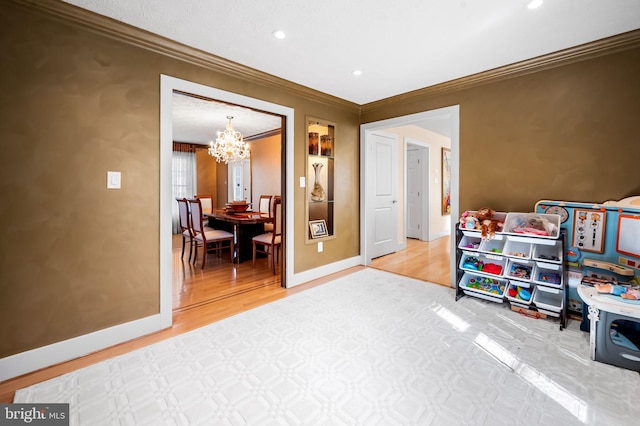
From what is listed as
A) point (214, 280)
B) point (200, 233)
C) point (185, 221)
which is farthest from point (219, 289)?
point (185, 221)

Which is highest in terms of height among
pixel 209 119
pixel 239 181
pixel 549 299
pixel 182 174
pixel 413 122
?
pixel 209 119

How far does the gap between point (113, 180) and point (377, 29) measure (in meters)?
2.43

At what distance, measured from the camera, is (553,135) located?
2752mm

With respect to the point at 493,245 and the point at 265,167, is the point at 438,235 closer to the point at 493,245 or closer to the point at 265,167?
the point at 493,245

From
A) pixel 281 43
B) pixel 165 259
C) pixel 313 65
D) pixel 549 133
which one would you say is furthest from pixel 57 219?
pixel 549 133

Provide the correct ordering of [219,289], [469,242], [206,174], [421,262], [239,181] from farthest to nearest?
[206,174]
[239,181]
[421,262]
[219,289]
[469,242]

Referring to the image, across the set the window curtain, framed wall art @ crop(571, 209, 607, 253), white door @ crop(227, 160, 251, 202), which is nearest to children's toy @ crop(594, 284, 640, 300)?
framed wall art @ crop(571, 209, 607, 253)

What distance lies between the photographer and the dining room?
3.78 m

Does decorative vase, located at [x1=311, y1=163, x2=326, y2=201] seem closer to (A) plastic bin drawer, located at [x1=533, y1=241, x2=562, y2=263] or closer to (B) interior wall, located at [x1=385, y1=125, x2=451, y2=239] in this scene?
(A) plastic bin drawer, located at [x1=533, y1=241, x2=562, y2=263]

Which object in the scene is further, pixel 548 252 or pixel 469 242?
pixel 469 242

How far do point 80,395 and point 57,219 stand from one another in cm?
118

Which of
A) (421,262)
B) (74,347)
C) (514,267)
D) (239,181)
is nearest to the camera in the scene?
(74,347)

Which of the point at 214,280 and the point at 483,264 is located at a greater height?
the point at 483,264

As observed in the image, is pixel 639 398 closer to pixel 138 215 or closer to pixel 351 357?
pixel 351 357
